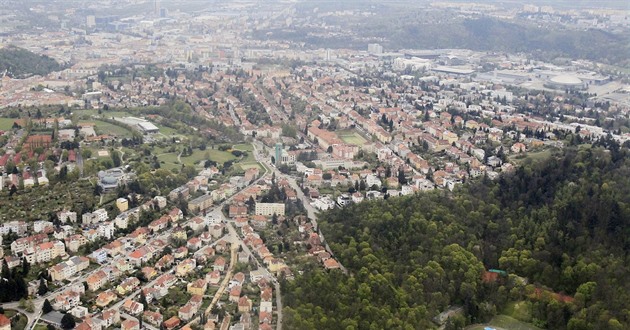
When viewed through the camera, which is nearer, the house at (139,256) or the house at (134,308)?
the house at (134,308)

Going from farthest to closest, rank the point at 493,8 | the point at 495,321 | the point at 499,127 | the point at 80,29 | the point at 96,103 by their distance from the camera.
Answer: the point at 493,8
the point at 80,29
the point at 96,103
the point at 499,127
the point at 495,321

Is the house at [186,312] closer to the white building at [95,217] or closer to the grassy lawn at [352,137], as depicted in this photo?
the white building at [95,217]

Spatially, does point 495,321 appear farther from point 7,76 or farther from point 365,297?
point 7,76

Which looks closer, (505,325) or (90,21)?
(505,325)

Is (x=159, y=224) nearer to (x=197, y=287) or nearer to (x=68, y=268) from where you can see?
(x=68, y=268)

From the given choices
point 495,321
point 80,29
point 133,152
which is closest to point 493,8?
point 80,29

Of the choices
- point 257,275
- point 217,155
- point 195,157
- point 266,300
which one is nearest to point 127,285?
point 257,275

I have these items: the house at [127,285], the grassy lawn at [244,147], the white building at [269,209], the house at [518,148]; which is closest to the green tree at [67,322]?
the house at [127,285]
